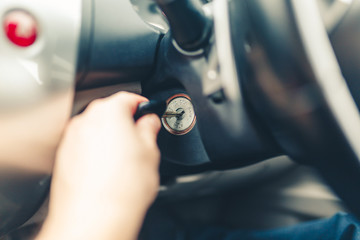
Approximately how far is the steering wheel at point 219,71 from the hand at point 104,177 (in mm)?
62

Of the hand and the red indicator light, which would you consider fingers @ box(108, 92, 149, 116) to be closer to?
the hand

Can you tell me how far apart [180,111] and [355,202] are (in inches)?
11.7

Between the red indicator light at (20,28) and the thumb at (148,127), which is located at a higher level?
the red indicator light at (20,28)

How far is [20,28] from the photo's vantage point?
43cm

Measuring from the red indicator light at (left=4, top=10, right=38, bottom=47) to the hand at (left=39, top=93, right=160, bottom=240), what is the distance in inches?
4.6

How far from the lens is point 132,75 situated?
1.88ft

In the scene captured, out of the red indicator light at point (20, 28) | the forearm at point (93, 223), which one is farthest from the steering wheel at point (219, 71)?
the forearm at point (93, 223)

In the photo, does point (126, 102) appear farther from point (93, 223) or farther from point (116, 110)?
point (93, 223)

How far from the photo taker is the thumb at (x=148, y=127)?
47cm

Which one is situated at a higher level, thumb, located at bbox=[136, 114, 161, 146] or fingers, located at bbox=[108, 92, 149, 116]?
fingers, located at bbox=[108, 92, 149, 116]

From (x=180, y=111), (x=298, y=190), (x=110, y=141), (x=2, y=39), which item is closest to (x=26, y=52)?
(x=2, y=39)

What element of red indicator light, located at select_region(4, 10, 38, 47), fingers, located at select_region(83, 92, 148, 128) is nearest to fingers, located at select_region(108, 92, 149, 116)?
fingers, located at select_region(83, 92, 148, 128)

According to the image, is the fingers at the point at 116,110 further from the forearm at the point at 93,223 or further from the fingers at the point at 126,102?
the forearm at the point at 93,223

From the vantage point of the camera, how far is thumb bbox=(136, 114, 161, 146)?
470 millimetres
